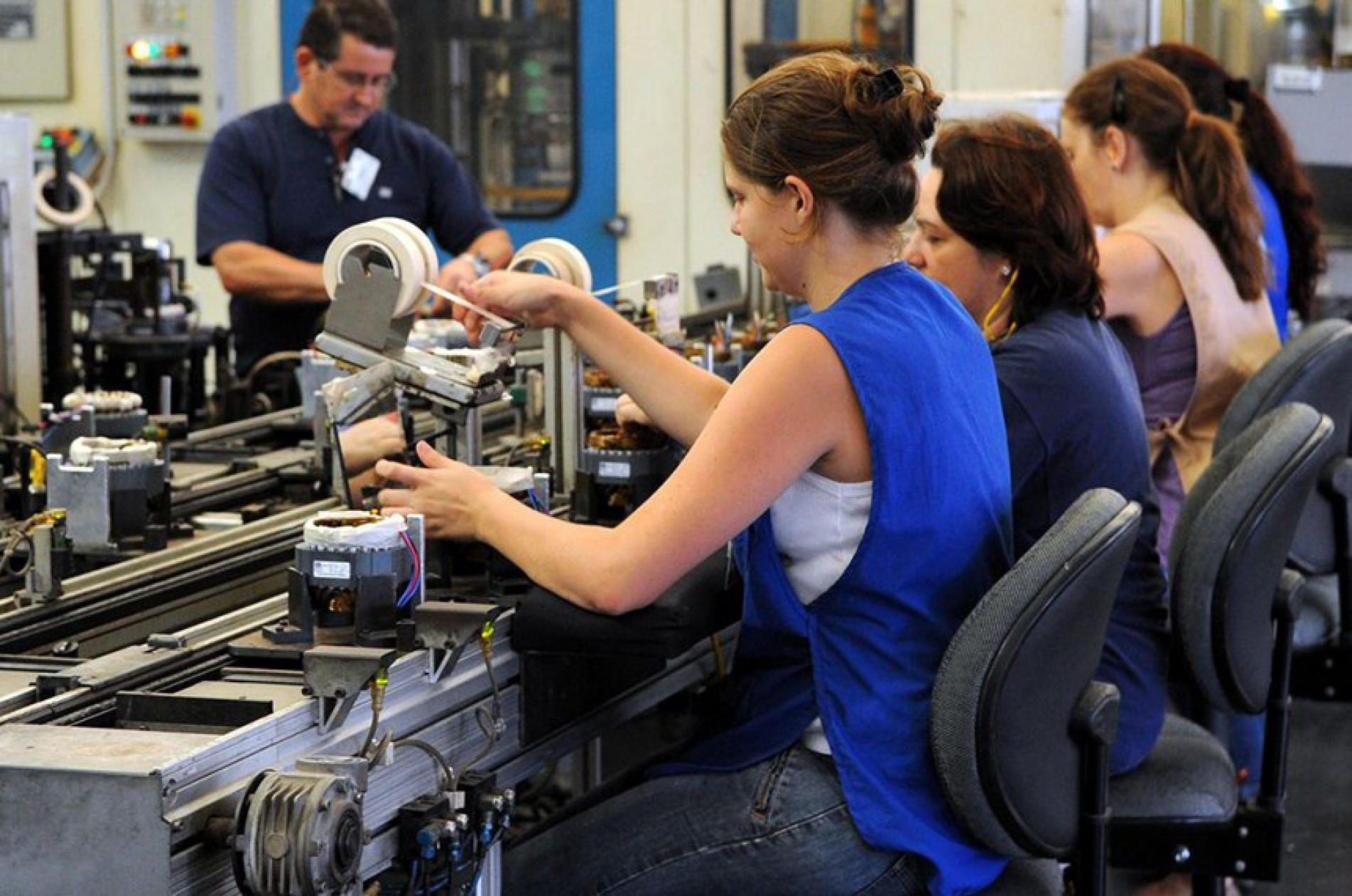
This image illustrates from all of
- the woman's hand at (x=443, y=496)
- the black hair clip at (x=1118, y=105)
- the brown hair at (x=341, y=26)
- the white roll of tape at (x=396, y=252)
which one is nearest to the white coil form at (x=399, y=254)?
the white roll of tape at (x=396, y=252)

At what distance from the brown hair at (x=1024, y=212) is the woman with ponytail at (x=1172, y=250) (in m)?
0.66

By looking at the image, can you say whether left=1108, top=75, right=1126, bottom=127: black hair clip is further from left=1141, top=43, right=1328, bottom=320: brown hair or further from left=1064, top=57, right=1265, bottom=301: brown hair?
left=1141, top=43, right=1328, bottom=320: brown hair

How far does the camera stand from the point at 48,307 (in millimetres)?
3334

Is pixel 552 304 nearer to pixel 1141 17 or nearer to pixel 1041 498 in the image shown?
pixel 1041 498

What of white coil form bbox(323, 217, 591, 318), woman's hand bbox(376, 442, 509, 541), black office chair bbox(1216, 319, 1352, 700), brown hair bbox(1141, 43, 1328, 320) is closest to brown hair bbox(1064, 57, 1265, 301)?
black office chair bbox(1216, 319, 1352, 700)

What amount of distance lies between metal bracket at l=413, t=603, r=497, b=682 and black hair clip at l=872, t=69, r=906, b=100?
0.58 metres

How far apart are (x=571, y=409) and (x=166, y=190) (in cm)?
322

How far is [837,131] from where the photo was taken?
1687 mm

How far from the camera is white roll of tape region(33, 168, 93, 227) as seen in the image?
3.38 meters

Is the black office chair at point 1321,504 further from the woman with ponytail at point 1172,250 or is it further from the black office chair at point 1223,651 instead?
the black office chair at point 1223,651

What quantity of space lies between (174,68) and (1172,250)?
122 inches

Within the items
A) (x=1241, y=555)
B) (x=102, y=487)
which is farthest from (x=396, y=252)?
(x=1241, y=555)

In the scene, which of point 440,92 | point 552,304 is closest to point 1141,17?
point 440,92

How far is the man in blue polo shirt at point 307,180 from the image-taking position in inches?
143
